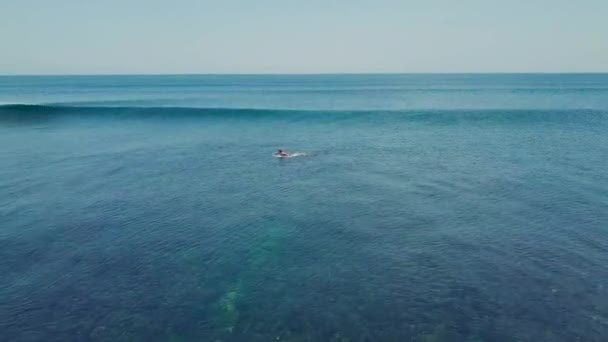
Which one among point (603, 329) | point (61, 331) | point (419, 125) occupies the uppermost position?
point (419, 125)

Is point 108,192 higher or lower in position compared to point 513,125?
lower

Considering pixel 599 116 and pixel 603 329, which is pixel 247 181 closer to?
pixel 603 329

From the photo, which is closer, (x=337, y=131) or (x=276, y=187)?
(x=276, y=187)

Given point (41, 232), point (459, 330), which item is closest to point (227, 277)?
point (459, 330)

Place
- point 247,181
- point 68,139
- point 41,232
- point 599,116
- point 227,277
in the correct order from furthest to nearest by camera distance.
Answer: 1. point 599,116
2. point 68,139
3. point 247,181
4. point 41,232
5. point 227,277

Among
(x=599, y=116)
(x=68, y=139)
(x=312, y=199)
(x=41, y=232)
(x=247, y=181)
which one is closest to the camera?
(x=41, y=232)

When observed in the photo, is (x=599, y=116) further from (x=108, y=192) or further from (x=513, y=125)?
(x=108, y=192)
